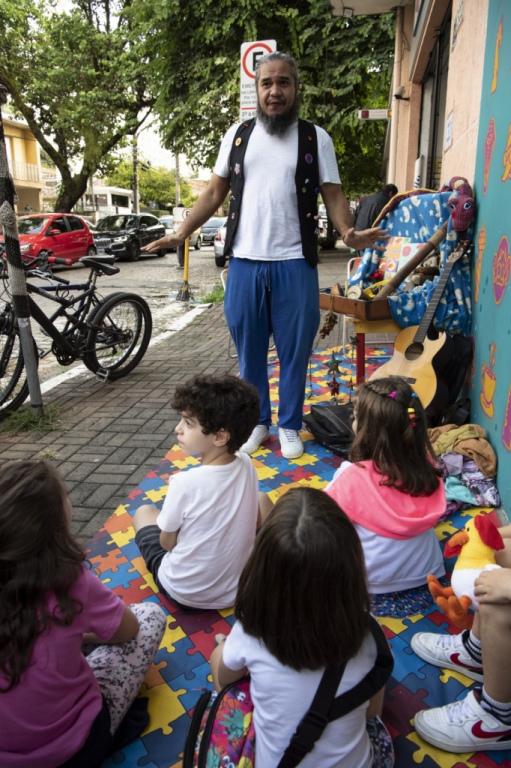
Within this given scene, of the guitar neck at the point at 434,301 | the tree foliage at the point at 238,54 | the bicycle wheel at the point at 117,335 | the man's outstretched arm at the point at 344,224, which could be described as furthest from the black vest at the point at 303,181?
the tree foliage at the point at 238,54

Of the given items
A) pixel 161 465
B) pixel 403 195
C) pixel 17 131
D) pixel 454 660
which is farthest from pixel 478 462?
pixel 17 131

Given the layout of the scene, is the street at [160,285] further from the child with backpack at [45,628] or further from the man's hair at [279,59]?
the child with backpack at [45,628]

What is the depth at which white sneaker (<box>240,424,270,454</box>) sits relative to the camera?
138 inches

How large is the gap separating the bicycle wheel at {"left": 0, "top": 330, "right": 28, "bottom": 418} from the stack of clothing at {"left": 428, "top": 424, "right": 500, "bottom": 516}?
2844mm

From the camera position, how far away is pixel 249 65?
540 centimetres

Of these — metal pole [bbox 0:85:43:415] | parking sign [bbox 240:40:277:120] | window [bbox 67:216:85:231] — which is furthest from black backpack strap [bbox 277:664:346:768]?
window [bbox 67:216:85:231]

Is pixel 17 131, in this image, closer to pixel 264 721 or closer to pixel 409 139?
pixel 409 139

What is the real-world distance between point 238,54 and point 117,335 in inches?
375

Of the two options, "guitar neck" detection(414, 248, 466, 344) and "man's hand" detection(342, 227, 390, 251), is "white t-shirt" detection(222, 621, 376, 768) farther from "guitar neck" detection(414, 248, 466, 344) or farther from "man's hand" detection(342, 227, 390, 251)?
"guitar neck" detection(414, 248, 466, 344)

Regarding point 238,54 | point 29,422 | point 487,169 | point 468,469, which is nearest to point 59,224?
point 238,54

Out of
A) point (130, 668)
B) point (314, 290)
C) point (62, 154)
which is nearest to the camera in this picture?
point (130, 668)

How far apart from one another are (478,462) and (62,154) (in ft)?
74.5

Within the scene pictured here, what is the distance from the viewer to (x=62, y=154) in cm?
2208

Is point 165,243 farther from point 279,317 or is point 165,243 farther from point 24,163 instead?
point 24,163
